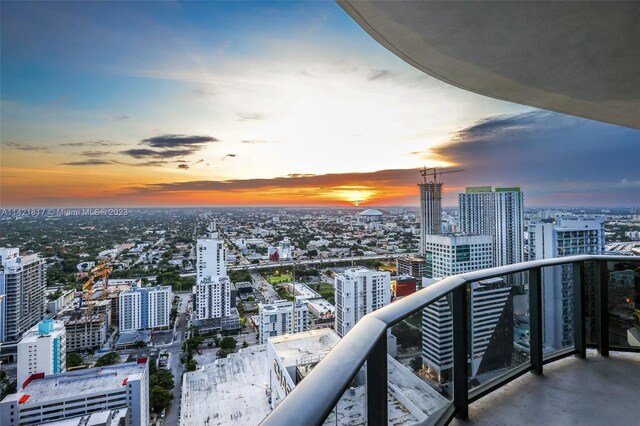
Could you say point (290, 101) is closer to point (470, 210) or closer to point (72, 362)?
point (470, 210)

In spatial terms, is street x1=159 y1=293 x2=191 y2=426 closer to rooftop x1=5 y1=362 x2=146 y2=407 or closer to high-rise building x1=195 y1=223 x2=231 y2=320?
high-rise building x1=195 y1=223 x2=231 y2=320

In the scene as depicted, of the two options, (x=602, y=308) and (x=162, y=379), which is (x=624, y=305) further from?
(x=162, y=379)

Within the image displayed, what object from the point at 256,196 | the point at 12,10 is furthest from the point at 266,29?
the point at 256,196

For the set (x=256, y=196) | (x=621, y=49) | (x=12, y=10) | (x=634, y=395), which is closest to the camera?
(x=634, y=395)

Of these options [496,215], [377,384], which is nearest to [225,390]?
[377,384]

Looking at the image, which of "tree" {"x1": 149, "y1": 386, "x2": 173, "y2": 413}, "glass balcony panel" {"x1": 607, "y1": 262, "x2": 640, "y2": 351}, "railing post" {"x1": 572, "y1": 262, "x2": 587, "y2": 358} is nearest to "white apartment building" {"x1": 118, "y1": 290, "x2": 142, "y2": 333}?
"tree" {"x1": 149, "y1": 386, "x2": 173, "y2": 413}

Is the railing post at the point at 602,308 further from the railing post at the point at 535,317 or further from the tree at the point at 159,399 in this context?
the tree at the point at 159,399
